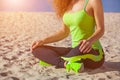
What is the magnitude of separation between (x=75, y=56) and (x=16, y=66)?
820mm

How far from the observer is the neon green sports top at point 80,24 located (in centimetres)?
274

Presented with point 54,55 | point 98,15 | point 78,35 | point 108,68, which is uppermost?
point 98,15

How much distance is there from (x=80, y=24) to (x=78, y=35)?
13cm

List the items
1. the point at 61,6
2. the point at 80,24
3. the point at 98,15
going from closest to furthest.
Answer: the point at 98,15 < the point at 80,24 < the point at 61,6

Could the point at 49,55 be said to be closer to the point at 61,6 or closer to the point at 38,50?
the point at 38,50

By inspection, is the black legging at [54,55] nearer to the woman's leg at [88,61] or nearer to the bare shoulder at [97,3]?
the woman's leg at [88,61]

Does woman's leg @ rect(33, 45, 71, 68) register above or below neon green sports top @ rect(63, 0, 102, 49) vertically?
below

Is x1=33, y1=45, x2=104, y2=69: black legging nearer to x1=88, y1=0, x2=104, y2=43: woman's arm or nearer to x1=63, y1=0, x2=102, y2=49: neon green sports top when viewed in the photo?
x1=63, y1=0, x2=102, y2=49: neon green sports top

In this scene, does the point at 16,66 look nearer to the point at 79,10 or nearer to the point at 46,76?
the point at 46,76

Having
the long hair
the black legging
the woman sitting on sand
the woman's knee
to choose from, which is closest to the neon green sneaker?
the woman sitting on sand

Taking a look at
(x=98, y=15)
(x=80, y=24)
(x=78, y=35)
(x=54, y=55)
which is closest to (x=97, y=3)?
(x=98, y=15)

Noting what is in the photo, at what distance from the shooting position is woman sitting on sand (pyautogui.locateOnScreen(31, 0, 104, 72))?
2643 mm

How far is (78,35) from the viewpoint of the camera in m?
2.85

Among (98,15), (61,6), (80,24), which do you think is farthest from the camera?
(61,6)
